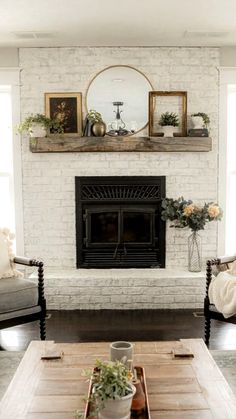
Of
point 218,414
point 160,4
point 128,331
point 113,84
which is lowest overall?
point 128,331

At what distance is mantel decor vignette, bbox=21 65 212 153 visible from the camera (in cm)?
477

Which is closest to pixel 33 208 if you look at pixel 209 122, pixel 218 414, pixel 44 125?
pixel 44 125

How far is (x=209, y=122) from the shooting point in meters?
4.88

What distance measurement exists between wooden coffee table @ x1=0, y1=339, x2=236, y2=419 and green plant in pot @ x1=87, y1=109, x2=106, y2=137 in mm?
2638

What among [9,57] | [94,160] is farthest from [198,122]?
[9,57]

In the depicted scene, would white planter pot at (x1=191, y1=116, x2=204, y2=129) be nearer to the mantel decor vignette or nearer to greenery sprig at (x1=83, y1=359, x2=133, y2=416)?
the mantel decor vignette

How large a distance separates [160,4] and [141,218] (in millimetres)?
2235

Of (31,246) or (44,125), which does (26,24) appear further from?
(31,246)

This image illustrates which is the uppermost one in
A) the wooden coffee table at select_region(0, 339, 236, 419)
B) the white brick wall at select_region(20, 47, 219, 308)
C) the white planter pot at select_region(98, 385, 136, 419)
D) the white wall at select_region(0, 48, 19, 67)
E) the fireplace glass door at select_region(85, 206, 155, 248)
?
the white wall at select_region(0, 48, 19, 67)

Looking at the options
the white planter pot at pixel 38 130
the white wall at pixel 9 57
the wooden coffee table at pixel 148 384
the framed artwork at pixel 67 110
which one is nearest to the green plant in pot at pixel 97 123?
the framed artwork at pixel 67 110

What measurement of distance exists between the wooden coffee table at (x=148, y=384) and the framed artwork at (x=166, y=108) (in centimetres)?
277

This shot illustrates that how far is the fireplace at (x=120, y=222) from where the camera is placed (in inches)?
194

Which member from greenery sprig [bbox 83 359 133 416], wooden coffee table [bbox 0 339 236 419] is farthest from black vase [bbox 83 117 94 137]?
greenery sprig [bbox 83 359 133 416]

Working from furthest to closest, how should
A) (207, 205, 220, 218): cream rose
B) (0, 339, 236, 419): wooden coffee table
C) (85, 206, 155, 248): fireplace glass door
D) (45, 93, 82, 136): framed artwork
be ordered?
(85, 206, 155, 248): fireplace glass door < (45, 93, 82, 136): framed artwork < (207, 205, 220, 218): cream rose < (0, 339, 236, 419): wooden coffee table
